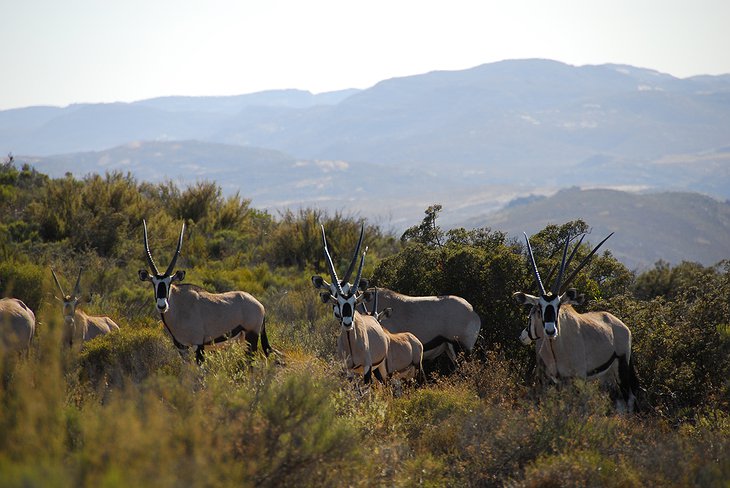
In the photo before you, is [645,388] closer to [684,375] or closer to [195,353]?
[684,375]

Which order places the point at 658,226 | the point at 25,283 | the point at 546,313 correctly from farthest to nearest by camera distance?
1. the point at 658,226
2. the point at 25,283
3. the point at 546,313

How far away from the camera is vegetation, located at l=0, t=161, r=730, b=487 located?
5.53 m

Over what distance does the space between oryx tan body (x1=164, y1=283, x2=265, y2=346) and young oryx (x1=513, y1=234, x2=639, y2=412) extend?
4.02 m

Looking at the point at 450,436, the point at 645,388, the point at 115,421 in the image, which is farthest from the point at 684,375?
the point at 115,421

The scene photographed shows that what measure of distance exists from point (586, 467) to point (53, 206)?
18.4m

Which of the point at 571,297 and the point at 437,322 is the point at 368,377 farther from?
the point at 571,297

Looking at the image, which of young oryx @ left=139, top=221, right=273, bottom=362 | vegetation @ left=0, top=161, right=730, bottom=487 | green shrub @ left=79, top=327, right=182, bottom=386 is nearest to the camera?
vegetation @ left=0, top=161, right=730, bottom=487

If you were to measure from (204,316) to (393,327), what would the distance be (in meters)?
2.95

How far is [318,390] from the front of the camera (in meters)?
6.92

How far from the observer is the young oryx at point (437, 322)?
1268 centimetres

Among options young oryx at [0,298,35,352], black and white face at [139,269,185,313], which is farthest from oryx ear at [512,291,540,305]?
young oryx at [0,298,35,352]

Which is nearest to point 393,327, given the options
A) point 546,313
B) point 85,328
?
point 546,313

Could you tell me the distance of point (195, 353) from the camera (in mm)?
11688

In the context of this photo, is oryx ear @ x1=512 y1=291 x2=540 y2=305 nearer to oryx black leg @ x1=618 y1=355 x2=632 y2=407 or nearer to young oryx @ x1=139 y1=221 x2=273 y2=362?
oryx black leg @ x1=618 y1=355 x2=632 y2=407
